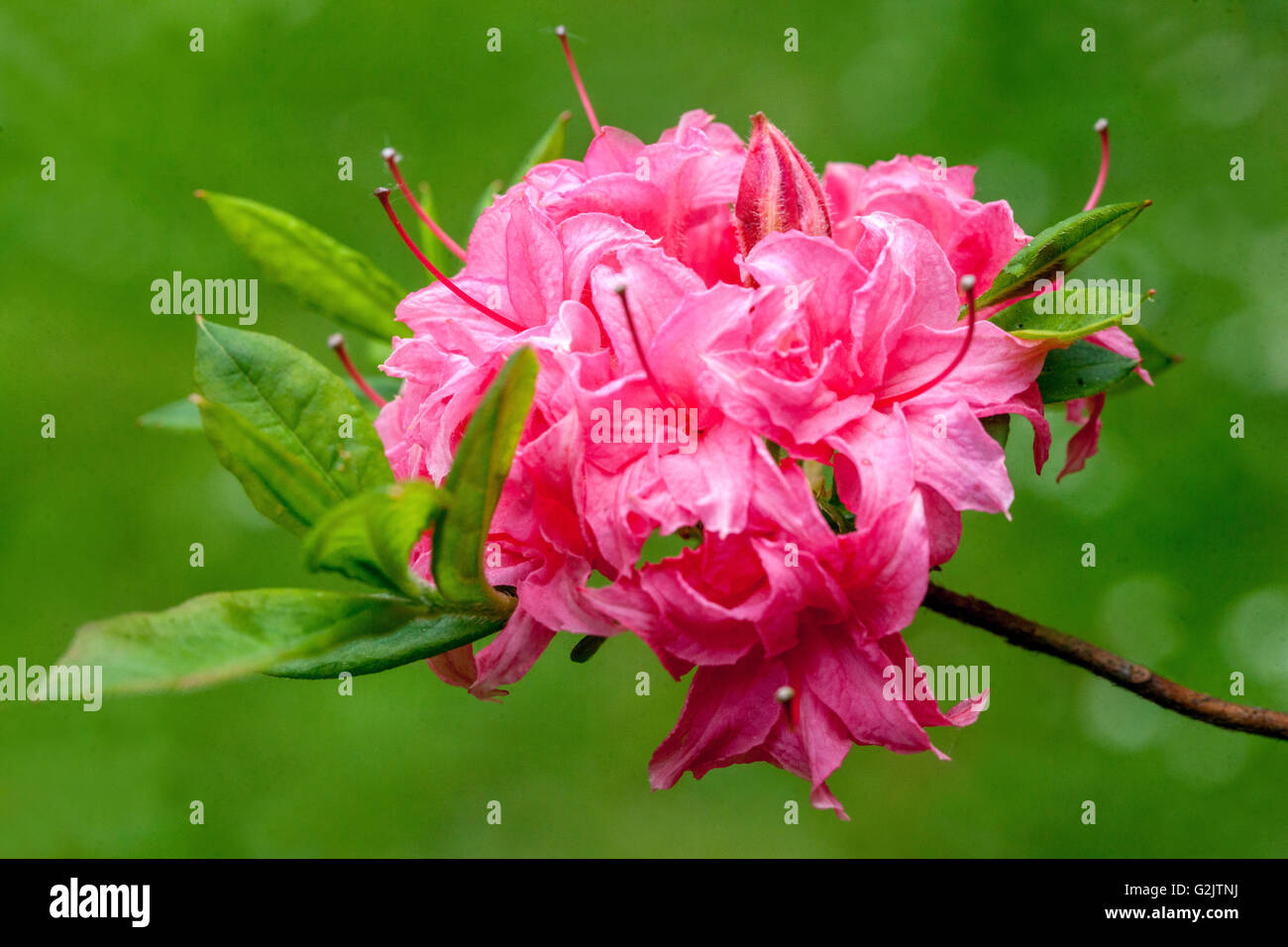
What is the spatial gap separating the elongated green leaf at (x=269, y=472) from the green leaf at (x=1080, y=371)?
0.55 metres

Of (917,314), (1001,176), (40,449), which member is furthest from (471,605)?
(40,449)

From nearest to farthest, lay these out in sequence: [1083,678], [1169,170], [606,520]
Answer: [606,520], [1083,678], [1169,170]

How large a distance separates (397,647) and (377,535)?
12cm

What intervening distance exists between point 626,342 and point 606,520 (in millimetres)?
121

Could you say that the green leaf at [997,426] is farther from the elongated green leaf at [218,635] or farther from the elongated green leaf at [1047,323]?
the elongated green leaf at [218,635]

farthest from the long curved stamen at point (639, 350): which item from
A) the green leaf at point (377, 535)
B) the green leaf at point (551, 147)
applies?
the green leaf at point (551, 147)

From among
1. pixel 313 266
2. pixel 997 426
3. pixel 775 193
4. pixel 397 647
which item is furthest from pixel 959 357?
pixel 313 266

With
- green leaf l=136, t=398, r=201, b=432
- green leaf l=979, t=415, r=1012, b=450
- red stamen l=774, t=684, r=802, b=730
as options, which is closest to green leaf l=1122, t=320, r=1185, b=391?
green leaf l=979, t=415, r=1012, b=450

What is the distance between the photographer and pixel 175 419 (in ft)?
3.96

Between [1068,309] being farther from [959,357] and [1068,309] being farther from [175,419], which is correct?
[175,419]

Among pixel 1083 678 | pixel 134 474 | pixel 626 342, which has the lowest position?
pixel 1083 678

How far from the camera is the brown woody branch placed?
103cm

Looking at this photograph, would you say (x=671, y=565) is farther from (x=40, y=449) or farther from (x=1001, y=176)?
(x=40, y=449)

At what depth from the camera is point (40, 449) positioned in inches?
107
